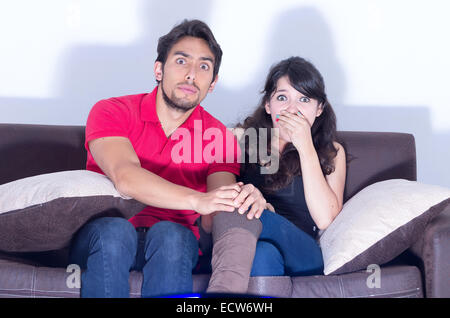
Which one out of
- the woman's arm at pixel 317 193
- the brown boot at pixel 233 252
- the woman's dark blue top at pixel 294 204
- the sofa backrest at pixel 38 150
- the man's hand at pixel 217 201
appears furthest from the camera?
the sofa backrest at pixel 38 150

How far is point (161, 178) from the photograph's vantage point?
1408mm

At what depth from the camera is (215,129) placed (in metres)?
1.79

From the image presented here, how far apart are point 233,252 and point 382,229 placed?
0.49 metres

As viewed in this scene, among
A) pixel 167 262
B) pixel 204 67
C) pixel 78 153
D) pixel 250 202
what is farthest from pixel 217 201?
pixel 78 153

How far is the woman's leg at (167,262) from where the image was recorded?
1233 mm

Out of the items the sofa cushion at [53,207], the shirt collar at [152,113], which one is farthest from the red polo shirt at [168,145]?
the sofa cushion at [53,207]

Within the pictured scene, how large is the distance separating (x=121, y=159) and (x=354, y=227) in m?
0.75

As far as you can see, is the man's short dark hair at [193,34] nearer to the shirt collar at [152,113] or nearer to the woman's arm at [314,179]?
the shirt collar at [152,113]

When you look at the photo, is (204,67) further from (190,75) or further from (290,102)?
(290,102)

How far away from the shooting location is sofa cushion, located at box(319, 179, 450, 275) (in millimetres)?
1403

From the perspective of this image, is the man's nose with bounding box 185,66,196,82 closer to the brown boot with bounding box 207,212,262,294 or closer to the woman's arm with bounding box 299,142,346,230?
the woman's arm with bounding box 299,142,346,230

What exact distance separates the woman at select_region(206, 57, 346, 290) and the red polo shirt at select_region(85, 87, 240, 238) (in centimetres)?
17

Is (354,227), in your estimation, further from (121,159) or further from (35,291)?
(35,291)

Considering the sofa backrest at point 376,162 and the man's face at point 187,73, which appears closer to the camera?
the man's face at point 187,73
